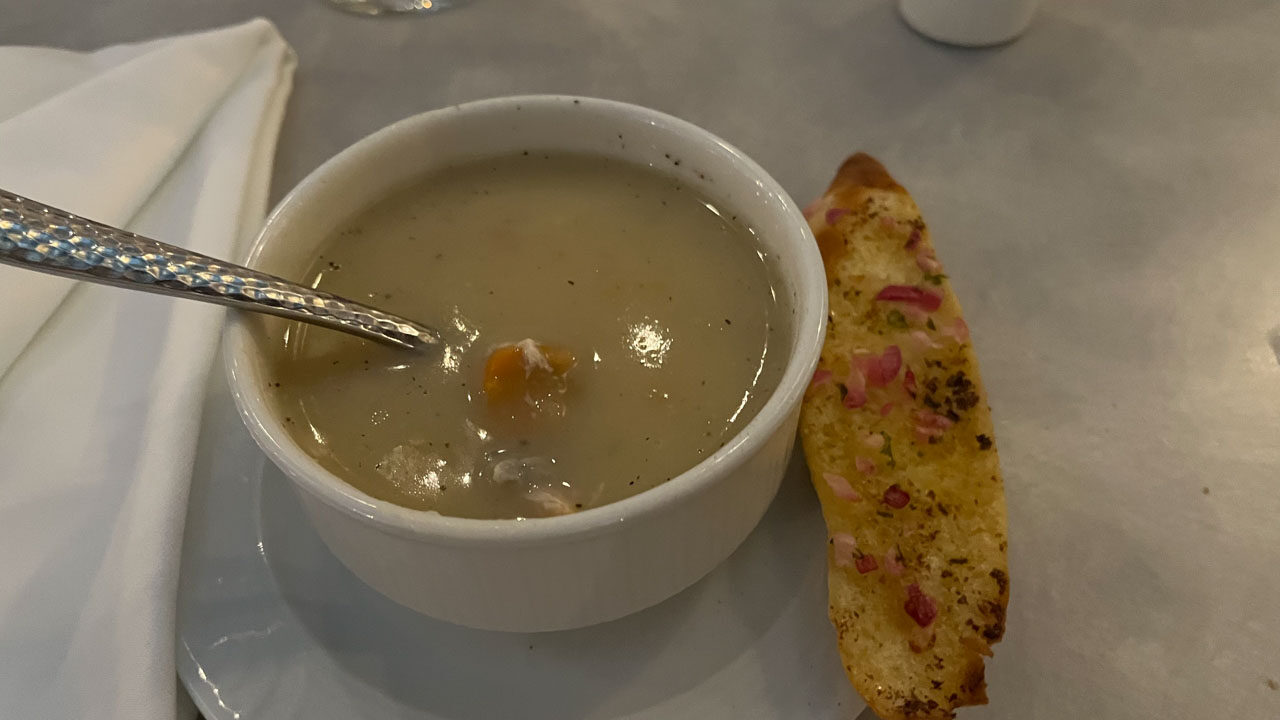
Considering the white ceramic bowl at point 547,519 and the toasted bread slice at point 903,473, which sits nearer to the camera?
the white ceramic bowl at point 547,519

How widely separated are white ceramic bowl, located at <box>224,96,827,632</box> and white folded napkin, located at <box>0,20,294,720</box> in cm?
15

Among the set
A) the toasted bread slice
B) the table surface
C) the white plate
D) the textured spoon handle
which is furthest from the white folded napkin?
the toasted bread slice

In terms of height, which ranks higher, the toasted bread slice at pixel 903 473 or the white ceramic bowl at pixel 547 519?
the white ceramic bowl at pixel 547 519

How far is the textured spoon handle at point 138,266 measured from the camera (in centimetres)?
70

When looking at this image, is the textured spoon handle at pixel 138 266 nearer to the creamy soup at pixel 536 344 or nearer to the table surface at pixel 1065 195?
the creamy soup at pixel 536 344

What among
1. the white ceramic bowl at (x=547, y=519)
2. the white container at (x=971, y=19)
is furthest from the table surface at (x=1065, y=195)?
the white ceramic bowl at (x=547, y=519)

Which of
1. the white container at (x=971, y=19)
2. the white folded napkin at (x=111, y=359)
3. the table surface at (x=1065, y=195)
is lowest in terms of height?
the table surface at (x=1065, y=195)

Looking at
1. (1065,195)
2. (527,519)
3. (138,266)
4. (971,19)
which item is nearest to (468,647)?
(527,519)

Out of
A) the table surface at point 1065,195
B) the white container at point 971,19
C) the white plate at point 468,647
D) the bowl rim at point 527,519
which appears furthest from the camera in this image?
the white container at point 971,19

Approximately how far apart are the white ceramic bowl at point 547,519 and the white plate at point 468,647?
5cm

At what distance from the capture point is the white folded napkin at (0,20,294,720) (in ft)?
2.74

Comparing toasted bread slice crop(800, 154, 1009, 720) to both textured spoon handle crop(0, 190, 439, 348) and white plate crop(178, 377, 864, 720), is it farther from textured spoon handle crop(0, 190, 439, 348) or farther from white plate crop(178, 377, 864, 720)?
textured spoon handle crop(0, 190, 439, 348)

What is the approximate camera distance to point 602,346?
3.13 feet

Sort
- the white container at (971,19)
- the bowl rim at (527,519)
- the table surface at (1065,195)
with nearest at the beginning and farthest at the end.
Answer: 1. the bowl rim at (527,519)
2. the table surface at (1065,195)
3. the white container at (971,19)
